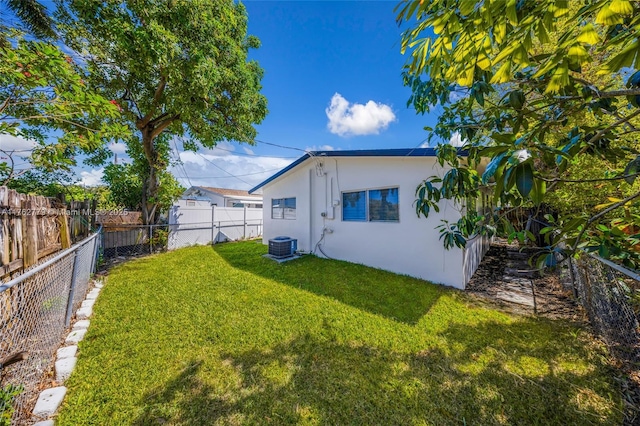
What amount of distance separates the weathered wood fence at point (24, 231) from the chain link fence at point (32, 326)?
1.08 feet

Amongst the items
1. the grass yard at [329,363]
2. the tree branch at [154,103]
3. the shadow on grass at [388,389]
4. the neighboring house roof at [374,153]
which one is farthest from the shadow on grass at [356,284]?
the tree branch at [154,103]

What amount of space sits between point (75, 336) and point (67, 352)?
0.45 meters

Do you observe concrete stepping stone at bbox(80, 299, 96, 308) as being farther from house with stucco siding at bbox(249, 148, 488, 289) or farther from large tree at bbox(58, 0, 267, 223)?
house with stucco siding at bbox(249, 148, 488, 289)

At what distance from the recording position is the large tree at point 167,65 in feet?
19.2

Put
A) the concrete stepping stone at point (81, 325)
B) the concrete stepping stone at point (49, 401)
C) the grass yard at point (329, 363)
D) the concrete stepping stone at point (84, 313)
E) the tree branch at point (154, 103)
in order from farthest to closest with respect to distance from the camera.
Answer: the tree branch at point (154, 103) < the concrete stepping stone at point (84, 313) < the concrete stepping stone at point (81, 325) < the grass yard at point (329, 363) < the concrete stepping stone at point (49, 401)

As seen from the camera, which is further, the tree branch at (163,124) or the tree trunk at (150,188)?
the tree trunk at (150,188)

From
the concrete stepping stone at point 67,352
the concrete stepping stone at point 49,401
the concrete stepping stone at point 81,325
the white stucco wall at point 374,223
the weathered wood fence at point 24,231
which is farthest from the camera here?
the white stucco wall at point 374,223

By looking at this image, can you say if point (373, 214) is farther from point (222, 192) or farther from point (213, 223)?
point (222, 192)

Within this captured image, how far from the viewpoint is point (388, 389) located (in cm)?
231

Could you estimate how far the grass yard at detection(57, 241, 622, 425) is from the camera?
6.75 ft

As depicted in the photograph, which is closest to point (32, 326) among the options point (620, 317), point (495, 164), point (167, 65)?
point (495, 164)

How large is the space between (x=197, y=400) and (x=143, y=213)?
8.49 m

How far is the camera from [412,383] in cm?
239

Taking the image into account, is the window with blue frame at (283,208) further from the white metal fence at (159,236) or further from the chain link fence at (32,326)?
the chain link fence at (32,326)
